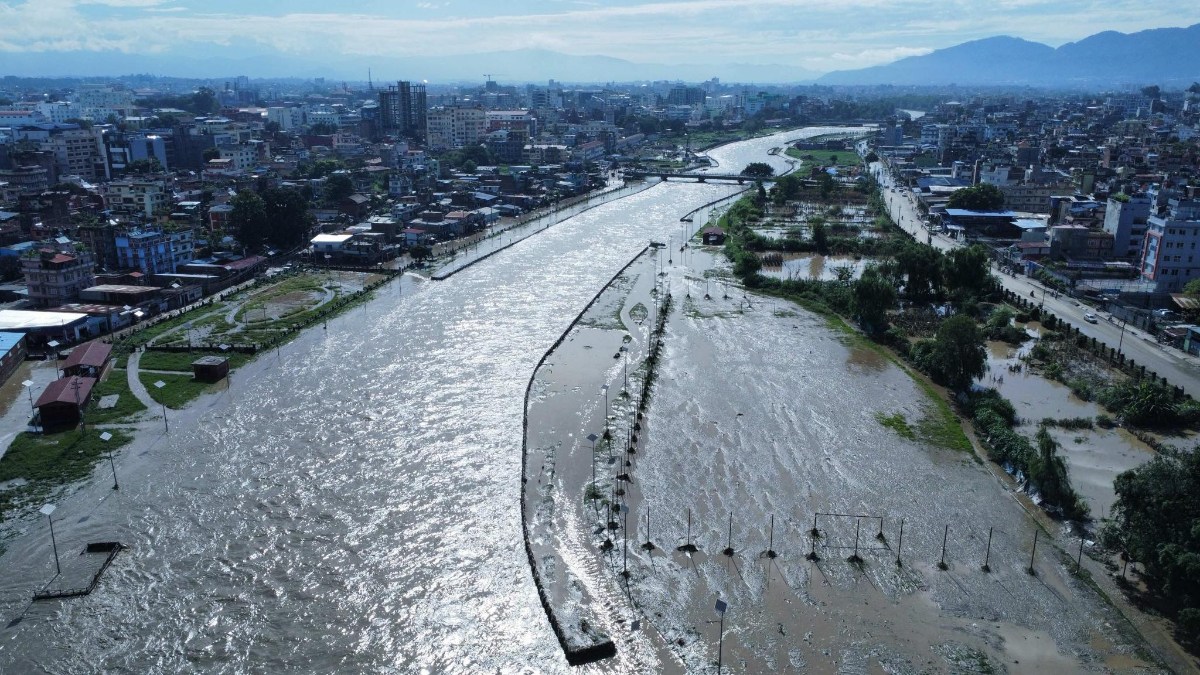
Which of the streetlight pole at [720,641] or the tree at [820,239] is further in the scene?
the tree at [820,239]

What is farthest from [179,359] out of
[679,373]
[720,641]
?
[720,641]

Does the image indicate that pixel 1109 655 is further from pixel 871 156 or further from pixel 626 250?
pixel 871 156

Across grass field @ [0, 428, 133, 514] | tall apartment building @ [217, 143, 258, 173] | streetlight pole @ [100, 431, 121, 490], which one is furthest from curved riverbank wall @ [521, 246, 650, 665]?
tall apartment building @ [217, 143, 258, 173]

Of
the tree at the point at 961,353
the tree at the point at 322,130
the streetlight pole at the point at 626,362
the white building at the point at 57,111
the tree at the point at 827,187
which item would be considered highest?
the white building at the point at 57,111

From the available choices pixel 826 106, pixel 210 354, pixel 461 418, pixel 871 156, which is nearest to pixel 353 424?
pixel 461 418

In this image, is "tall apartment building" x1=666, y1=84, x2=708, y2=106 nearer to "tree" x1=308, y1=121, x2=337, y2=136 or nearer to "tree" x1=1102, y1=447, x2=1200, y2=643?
"tree" x1=308, y1=121, x2=337, y2=136

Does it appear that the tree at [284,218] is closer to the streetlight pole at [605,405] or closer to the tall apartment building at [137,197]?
the tall apartment building at [137,197]

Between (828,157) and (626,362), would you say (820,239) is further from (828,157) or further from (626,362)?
(828,157)

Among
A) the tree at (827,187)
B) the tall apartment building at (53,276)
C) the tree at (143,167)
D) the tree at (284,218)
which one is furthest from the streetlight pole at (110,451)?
the tree at (827,187)
